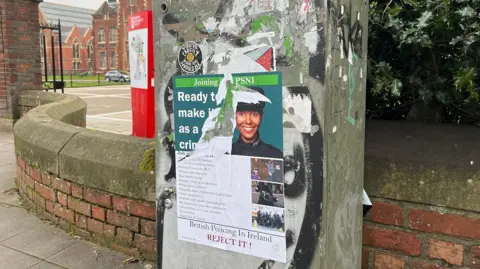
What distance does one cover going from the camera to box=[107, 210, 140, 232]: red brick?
10.2 feet

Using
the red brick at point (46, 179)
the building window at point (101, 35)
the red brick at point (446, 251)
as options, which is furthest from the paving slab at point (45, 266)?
the building window at point (101, 35)

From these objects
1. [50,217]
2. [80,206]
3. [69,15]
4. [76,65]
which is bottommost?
[50,217]

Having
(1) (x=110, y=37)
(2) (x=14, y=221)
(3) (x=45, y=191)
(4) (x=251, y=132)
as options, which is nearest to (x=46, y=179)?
(3) (x=45, y=191)

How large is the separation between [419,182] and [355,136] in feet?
1.52

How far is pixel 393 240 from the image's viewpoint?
89.5 inches

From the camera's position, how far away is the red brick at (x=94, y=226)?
3.35 meters

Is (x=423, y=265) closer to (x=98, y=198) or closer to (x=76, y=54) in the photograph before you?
(x=98, y=198)

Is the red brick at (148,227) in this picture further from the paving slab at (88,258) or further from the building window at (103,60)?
the building window at (103,60)

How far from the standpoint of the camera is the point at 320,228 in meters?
1.65

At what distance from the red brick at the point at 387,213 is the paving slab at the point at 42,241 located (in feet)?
7.92

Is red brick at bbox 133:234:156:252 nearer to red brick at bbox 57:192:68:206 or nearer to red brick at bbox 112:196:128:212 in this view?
red brick at bbox 112:196:128:212

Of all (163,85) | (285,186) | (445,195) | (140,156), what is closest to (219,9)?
(163,85)

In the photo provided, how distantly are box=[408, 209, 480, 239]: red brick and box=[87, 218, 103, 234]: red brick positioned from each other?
90.3 inches

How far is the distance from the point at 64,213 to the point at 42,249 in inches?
14.4
